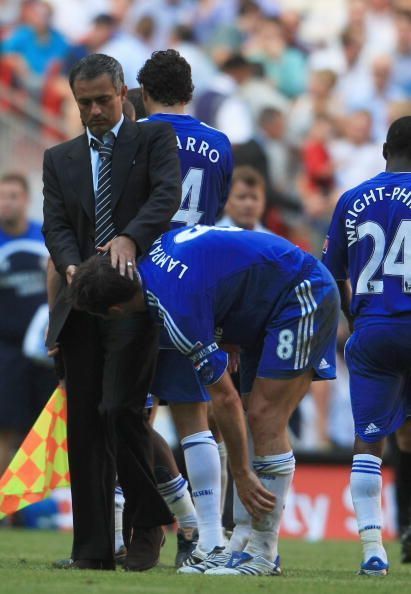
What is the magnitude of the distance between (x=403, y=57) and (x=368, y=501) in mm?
13163

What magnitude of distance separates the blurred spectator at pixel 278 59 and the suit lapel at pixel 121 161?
12.3 m

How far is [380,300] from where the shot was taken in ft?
24.6

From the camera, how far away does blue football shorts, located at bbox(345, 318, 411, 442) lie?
7.44m

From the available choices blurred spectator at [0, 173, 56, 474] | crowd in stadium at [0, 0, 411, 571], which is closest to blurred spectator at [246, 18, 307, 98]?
crowd in stadium at [0, 0, 411, 571]

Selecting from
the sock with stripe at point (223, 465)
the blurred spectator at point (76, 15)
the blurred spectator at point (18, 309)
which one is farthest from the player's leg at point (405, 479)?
the blurred spectator at point (76, 15)

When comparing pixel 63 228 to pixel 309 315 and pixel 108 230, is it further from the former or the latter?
pixel 309 315

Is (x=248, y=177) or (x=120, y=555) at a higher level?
(x=248, y=177)

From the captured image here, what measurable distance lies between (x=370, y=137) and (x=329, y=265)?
424 inches

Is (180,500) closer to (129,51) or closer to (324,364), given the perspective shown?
(324,364)

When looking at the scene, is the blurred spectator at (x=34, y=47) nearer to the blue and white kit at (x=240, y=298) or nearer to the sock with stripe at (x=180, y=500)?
the sock with stripe at (x=180, y=500)

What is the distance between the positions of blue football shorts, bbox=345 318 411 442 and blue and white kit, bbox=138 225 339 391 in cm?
35

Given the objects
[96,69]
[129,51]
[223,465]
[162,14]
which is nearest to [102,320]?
[96,69]

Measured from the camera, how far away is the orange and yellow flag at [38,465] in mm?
8172

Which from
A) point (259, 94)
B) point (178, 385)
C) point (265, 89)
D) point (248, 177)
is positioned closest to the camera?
point (178, 385)
